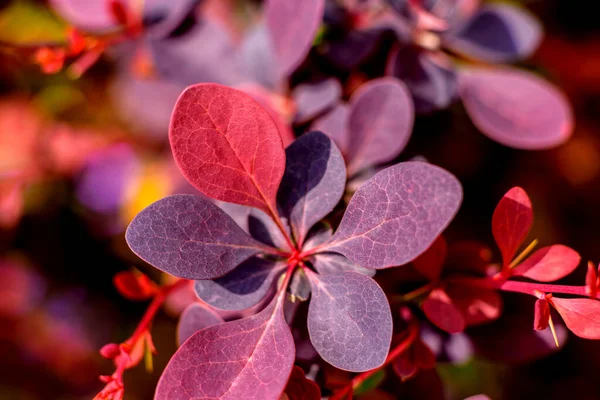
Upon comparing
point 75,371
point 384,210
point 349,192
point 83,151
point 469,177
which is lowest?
point 75,371

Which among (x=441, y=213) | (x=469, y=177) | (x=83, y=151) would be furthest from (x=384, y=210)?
(x=83, y=151)

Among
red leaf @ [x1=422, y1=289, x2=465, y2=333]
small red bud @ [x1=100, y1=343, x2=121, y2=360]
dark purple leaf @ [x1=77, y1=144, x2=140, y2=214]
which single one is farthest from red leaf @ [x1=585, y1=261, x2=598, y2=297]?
dark purple leaf @ [x1=77, y1=144, x2=140, y2=214]

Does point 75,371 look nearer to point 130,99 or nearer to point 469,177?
point 130,99

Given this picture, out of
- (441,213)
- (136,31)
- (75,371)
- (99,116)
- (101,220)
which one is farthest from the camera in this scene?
(75,371)

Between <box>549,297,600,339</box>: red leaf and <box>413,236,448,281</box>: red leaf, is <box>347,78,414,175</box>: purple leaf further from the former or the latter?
<box>549,297,600,339</box>: red leaf

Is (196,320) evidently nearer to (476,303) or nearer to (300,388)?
(300,388)
